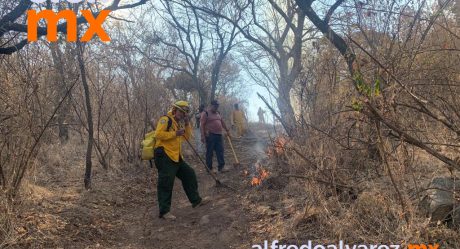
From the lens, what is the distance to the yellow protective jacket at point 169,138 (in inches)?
230

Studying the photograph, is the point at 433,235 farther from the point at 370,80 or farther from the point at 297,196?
the point at 297,196

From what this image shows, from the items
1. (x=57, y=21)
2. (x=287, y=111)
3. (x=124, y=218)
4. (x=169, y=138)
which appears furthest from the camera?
(x=287, y=111)

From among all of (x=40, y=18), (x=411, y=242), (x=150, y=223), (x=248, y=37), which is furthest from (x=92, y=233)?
(x=248, y=37)

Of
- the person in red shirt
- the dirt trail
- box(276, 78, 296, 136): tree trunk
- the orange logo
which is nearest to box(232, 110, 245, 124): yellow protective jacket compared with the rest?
→ the person in red shirt

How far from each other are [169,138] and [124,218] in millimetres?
1371

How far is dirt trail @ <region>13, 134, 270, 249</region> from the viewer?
473 centimetres

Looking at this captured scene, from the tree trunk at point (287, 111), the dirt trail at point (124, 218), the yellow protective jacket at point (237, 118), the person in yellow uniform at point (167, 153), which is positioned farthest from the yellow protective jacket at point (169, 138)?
the yellow protective jacket at point (237, 118)

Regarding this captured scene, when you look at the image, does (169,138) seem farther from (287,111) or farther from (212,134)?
(212,134)

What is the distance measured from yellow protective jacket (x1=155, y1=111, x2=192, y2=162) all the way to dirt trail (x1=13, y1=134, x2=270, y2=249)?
94 cm

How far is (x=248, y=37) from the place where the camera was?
56.1ft

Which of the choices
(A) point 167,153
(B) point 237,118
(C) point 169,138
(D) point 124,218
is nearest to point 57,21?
(C) point 169,138

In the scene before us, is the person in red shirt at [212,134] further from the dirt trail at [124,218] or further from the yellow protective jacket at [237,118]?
the yellow protective jacket at [237,118]

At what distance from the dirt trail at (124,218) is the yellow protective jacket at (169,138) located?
94cm

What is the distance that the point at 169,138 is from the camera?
5.91 metres
